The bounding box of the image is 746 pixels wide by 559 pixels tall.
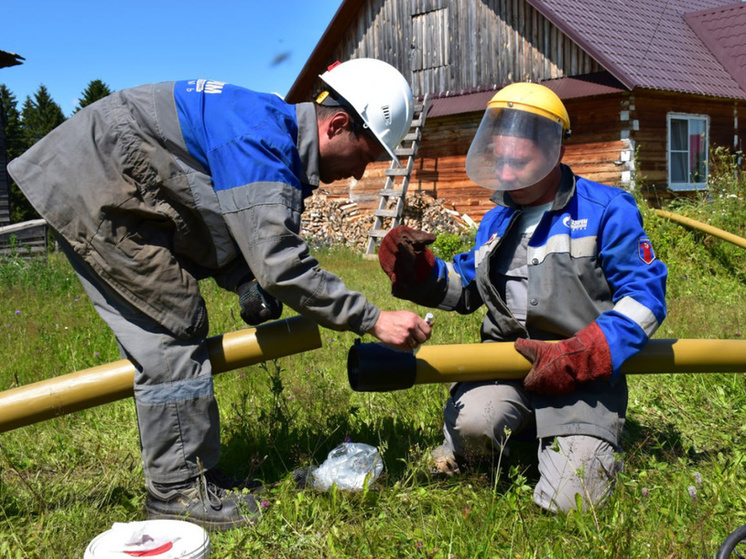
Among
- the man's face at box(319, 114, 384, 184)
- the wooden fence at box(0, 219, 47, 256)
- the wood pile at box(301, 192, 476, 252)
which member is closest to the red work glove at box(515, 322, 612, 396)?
the man's face at box(319, 114, 384, 184)

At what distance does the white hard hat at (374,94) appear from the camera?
2641mm

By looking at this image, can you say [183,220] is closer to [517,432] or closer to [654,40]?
[517,432]

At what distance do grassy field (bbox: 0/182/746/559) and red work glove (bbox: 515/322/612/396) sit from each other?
1.03 ft

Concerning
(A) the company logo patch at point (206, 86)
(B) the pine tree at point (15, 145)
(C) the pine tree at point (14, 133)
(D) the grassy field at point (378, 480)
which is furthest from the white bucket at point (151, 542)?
(C) the pine tree at point (14, 133)

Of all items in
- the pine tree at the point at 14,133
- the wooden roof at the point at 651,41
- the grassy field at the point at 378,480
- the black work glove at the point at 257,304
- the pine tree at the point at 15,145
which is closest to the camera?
the grassy field at the point at 378,480

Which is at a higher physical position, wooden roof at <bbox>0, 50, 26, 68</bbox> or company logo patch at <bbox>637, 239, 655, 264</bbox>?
wooden roof at <bbox>0, 50, 26, 68</bbox>

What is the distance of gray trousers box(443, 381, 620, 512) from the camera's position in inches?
102

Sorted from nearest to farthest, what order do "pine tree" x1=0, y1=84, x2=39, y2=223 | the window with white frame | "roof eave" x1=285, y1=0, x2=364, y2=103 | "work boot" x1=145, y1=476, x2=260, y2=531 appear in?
1. "work boot" x1=145, y1=476, x2=260, y2=531
2. the window with white frame
3. "roof eave" x1=285, y1=0, x2=364, y2=103
4. "pine tree" x1=0, y1=84, x2=39, y2=223

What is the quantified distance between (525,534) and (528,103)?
1.67 m

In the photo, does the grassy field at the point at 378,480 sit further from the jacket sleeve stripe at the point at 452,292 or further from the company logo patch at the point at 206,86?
the company logo patch at the point at 206,86

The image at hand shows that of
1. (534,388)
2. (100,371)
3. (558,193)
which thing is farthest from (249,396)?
(558,193)

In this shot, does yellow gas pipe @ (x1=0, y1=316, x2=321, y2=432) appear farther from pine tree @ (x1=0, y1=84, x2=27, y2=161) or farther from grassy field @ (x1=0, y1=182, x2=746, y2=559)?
pine tree @ (x1=0, y1=84, x2=27, y2=161)

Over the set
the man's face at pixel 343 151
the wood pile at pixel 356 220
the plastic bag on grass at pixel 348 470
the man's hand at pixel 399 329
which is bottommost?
the wood pile at pixel 356 220

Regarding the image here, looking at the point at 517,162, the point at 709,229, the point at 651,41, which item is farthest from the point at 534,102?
the point at 651,41
